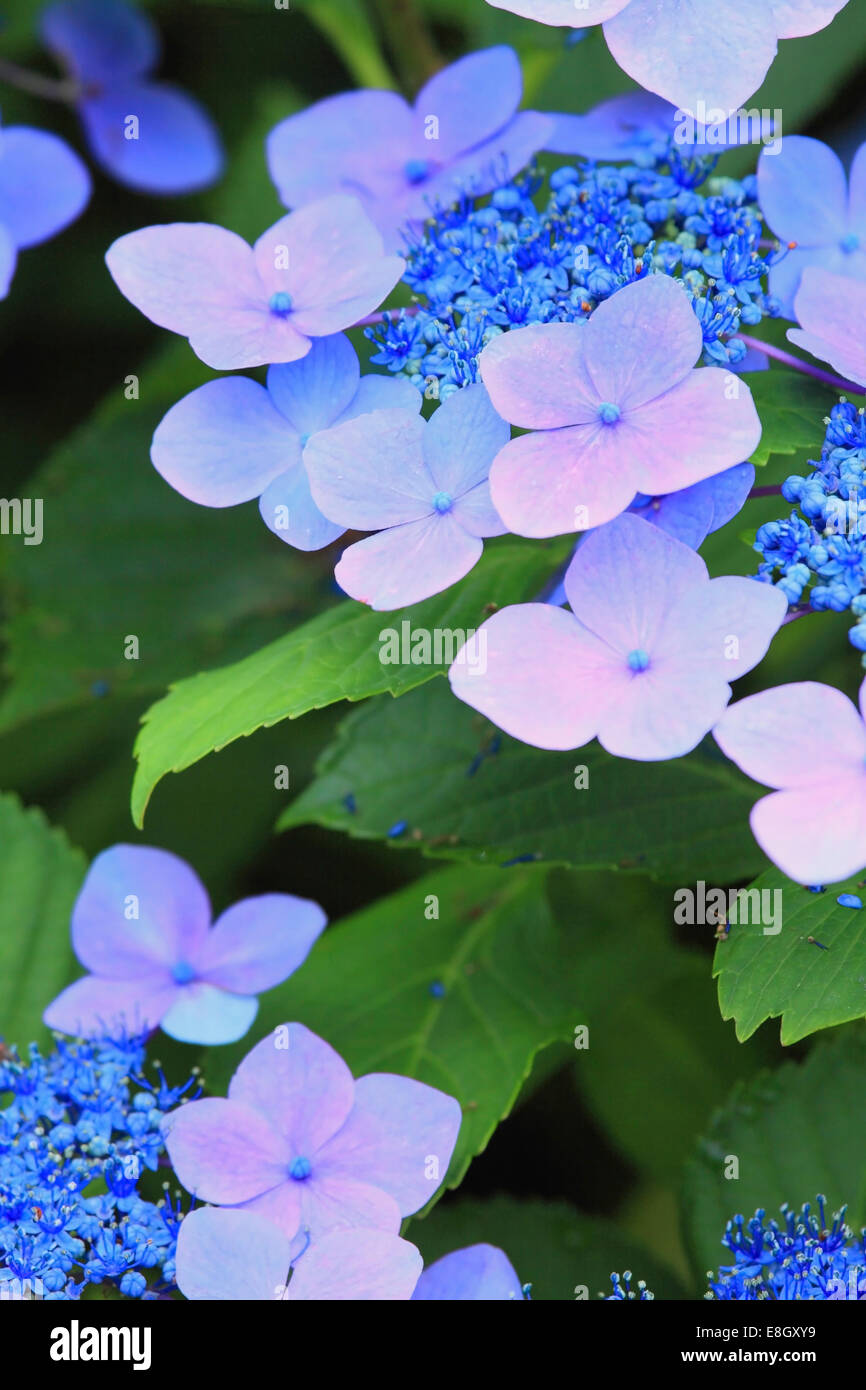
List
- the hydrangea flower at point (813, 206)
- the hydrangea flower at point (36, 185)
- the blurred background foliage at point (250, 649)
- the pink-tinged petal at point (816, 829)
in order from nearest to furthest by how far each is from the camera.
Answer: the pink-tinged petal at point (816, 829)
the hydrangea flower at point (813, 206)
the hydrangea flower at point (36, 185)
the blurred background foliage at point (250, 649)

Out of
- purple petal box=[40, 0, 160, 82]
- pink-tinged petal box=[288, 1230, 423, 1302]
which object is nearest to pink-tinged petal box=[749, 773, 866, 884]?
pink-tinged petal box=[288, 1230, 423, 1302]

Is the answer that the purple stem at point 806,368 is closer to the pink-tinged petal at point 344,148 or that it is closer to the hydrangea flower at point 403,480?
the hydrangea flower at point 403,480

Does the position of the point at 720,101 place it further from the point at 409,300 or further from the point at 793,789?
the point at 793,789

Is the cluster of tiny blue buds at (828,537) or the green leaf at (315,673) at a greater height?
the cluster of tiny blue buds at (828,537)

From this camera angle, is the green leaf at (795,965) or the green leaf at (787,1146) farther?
the green leaf at (787,1146)

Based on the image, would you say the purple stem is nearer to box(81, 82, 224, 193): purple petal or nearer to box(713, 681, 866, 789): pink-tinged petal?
box(713, 681, 866, 789): pink-tinged petal

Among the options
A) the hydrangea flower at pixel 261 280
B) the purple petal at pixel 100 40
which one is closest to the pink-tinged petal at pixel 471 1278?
the hydrangea flower at pixel 261 280

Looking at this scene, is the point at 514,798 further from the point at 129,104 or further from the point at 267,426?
the point at 129,104

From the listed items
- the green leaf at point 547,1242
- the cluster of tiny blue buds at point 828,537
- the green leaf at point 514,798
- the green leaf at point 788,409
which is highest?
the green leaf at point 788,409
